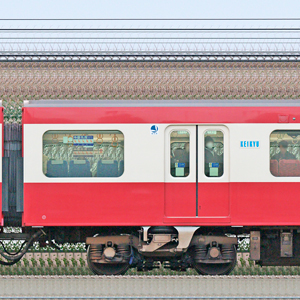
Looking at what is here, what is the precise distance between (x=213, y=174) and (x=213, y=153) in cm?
36

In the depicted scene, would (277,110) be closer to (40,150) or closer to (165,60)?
(40,150)

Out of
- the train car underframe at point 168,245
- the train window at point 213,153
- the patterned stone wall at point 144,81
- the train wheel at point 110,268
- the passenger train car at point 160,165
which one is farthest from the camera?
the patterned stone wall at point 144,81

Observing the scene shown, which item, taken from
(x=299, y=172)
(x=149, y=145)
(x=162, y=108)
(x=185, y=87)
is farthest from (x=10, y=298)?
(x=185, y=87)

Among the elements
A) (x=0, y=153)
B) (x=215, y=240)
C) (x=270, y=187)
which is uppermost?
(x=0, y=153)

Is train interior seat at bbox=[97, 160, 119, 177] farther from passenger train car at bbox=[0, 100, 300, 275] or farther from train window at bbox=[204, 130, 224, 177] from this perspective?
train window at bbox=[204, 130, 224, 177]

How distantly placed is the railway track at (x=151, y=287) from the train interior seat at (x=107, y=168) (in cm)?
172

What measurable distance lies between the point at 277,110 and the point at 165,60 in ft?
54.5

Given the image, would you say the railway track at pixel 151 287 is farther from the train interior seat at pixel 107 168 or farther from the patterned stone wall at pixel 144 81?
the patterned stone wall at pixel 144 81

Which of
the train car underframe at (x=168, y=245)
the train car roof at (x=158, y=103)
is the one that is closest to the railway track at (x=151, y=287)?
the train car underframe at (x=168, y=245)

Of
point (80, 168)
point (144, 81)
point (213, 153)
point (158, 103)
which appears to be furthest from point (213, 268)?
point (144, 81)

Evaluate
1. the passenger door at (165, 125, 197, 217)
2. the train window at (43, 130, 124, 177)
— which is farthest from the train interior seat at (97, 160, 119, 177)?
the passenger door at (165, 125, 197, 217)

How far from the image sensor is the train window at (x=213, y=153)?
27.3ft

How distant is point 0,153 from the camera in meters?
8.22

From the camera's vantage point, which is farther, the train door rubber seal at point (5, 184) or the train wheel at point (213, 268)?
the train wheel at point (213, 268)
